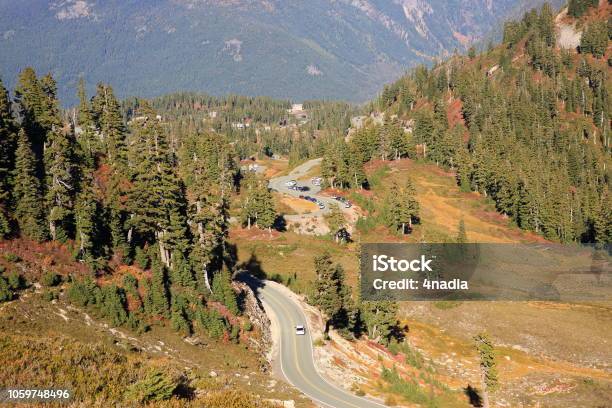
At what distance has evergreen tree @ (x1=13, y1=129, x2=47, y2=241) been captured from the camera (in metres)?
55.4

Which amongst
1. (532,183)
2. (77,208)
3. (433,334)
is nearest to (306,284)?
(433,334)

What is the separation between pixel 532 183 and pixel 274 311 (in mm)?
99394

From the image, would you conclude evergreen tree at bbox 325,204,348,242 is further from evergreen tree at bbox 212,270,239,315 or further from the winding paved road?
evergreen tree at bbox 212,270,239,315

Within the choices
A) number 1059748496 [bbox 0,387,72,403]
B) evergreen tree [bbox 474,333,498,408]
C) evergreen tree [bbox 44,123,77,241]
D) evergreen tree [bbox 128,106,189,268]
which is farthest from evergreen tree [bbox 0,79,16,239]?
evergreen tree [bbox 474,333,498,408]

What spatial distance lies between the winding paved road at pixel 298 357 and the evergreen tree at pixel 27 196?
3014 centimetres

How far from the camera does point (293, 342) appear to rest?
203 feet

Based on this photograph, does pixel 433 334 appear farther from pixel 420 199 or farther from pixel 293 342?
pixel 420 199

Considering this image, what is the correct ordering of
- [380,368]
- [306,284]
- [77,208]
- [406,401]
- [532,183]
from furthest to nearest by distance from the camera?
1. [532,183]
2. [306,284]
3. [380,368]
4. [77,208]
5. [406,401]

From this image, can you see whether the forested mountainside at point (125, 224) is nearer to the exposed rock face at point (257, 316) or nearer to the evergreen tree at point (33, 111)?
the evergreen tree at point (33, 111)

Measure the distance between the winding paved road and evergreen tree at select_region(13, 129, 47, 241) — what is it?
30141mm


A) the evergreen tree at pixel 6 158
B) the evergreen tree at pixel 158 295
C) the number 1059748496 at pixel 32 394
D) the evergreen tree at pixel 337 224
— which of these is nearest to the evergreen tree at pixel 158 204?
the evergreen tree at pixel 158 295

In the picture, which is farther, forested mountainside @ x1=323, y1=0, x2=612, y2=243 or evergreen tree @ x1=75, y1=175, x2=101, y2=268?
forested mountainside @ x1=323, y1=0, x2=612, y2=243

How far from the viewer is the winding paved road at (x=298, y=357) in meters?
49.6

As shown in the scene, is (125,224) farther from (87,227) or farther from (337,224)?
(337,224)
